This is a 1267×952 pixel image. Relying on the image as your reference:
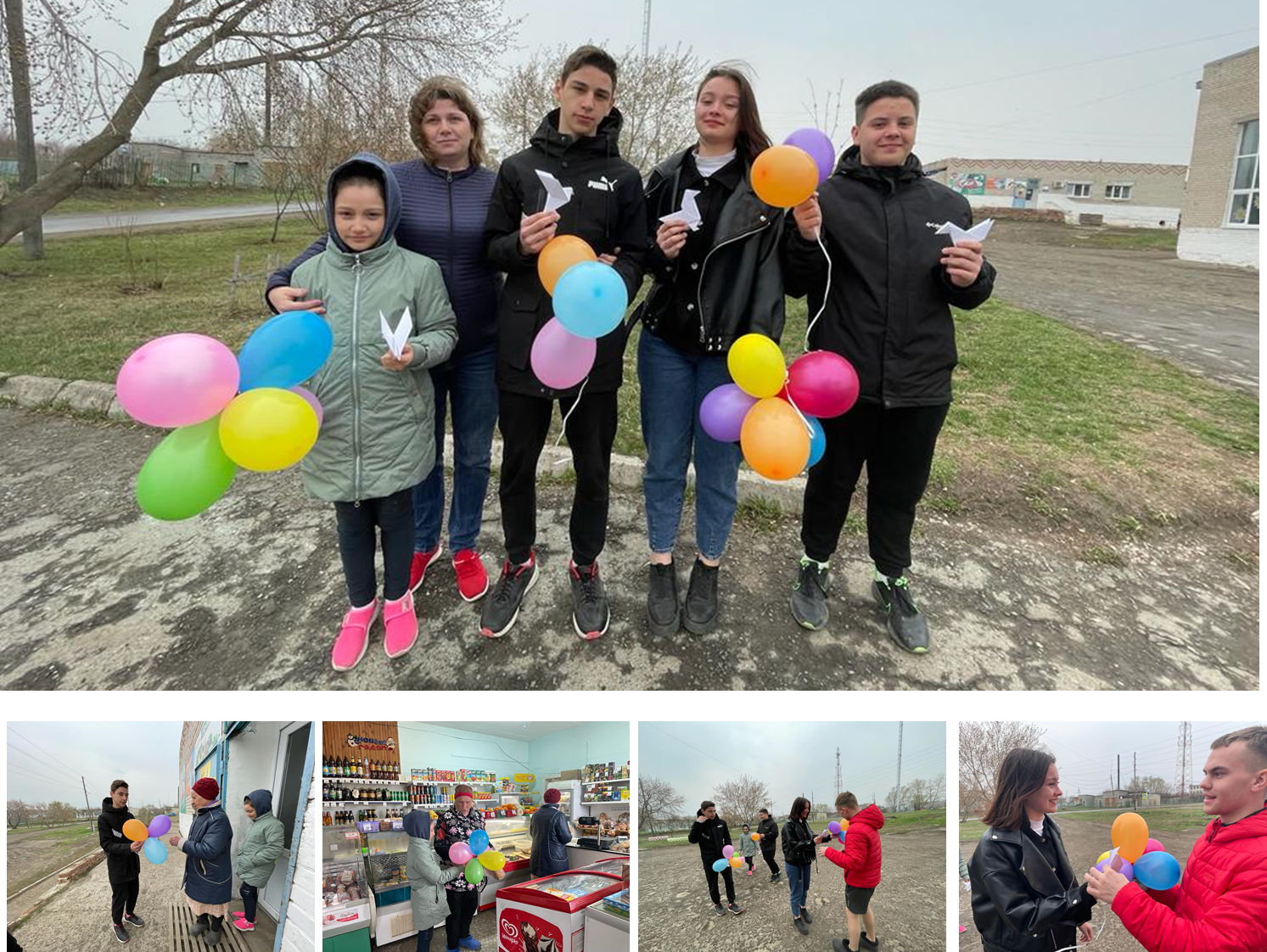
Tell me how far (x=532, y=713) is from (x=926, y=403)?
5.23ft

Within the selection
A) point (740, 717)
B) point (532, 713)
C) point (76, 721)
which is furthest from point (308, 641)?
point (740, 717)

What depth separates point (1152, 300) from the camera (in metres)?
10.3

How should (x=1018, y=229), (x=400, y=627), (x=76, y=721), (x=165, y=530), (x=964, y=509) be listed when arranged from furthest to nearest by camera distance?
(x=1018, y=229) → (x=964, y=509) → (x=165, y=530) → (x=400, y=627) → (x=76, y=721)

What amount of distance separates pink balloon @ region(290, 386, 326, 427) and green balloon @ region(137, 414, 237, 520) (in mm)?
226

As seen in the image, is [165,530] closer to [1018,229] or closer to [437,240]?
[437,240]

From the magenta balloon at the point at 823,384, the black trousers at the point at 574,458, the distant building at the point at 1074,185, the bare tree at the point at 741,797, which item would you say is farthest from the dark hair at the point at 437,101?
the distant building at the point at 1074,185

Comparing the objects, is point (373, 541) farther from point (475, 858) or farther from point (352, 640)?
point (475, 858)

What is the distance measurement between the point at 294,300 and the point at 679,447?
1301 mm

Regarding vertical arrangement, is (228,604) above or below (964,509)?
below

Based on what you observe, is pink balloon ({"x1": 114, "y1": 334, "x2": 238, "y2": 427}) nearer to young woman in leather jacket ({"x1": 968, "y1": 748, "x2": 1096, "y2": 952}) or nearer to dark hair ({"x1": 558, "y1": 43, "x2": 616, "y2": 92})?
dark hair ({"x1": 558, "y1": 43, "x2": 616, "y2": 92})

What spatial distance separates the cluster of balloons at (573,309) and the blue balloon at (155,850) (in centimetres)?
188

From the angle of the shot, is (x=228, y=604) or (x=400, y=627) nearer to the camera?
(x=400, y=627)

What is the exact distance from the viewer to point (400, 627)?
2.31 meters

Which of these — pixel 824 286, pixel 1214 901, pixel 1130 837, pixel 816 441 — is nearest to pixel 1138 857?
pixel 1130 837
